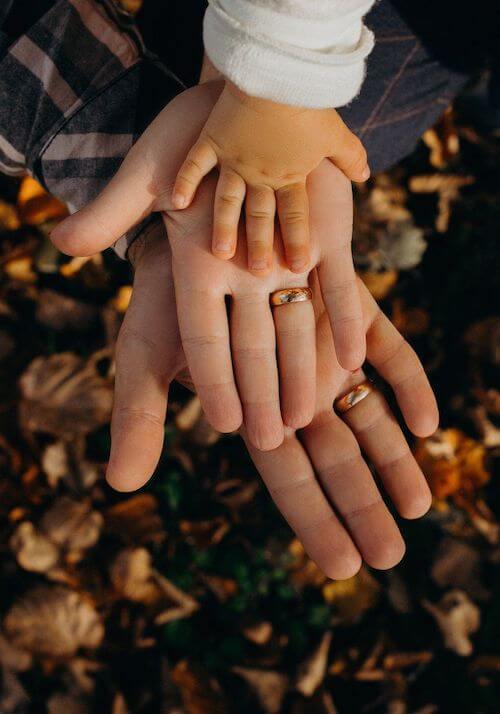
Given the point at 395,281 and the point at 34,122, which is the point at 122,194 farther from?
the point at 395,281

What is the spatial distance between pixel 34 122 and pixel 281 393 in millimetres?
855

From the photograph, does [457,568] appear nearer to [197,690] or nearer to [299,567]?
[299,567]

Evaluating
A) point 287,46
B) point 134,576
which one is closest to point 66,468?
point 134,576

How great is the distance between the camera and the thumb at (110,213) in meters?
1.16

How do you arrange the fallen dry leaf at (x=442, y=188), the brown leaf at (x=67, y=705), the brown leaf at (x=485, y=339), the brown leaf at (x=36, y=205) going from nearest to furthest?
the brown leaf at (x=67, y=705) < the brown leaf at (x=36, y=205) < the brown leaf at (x=485, y=339) < the fallen dry leaf at (x=442, y=188)

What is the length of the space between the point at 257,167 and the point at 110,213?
0.30 m

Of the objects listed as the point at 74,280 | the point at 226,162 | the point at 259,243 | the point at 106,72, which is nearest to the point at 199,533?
the point at 74,280

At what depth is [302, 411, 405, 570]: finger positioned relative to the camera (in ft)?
4.32

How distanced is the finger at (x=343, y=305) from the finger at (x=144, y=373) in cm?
34

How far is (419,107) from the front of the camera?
1.67 meters

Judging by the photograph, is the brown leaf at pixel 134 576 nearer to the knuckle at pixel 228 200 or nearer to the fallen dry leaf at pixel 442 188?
the knuckle at pixel 228 200

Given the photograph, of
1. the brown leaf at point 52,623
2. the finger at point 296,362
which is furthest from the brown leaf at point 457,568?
the brown leaf at point 52,623

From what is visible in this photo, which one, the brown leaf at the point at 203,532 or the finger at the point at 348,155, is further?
the brown leaf at the point at 203,532

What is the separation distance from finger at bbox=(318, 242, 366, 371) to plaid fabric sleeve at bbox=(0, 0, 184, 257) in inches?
18.0
